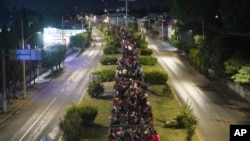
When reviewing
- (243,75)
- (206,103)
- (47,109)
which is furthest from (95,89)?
(243,75)

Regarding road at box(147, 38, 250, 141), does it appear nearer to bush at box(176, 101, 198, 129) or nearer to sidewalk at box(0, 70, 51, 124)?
bush at box(176, 101, 198, 129)

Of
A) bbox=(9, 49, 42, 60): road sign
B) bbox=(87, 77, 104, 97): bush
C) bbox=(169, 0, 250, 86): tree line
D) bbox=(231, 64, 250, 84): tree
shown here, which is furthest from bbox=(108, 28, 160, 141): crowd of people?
bbox=(169, 0, 250, 86): tree line

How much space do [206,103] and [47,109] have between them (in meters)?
14.3

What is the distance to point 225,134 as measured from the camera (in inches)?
1240

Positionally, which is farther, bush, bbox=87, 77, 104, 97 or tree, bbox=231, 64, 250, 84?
bush, bbox=87, 77, 104, 97

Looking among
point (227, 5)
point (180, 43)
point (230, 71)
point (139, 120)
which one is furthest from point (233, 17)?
point (180, 43)

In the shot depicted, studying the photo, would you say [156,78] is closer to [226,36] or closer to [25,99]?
[226,36]

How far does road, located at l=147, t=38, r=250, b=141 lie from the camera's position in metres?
32.8

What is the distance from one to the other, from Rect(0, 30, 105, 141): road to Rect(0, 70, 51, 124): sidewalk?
1.39ft

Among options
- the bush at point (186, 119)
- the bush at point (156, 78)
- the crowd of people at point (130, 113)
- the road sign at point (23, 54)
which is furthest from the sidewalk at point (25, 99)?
the bush at point (186, 119)

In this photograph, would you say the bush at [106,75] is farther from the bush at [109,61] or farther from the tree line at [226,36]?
the bush at [109,61]

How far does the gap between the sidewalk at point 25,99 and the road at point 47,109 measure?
42 centimetres

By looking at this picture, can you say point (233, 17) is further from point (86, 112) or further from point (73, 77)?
point (73, 77)

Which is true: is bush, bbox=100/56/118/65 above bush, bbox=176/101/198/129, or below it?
above
